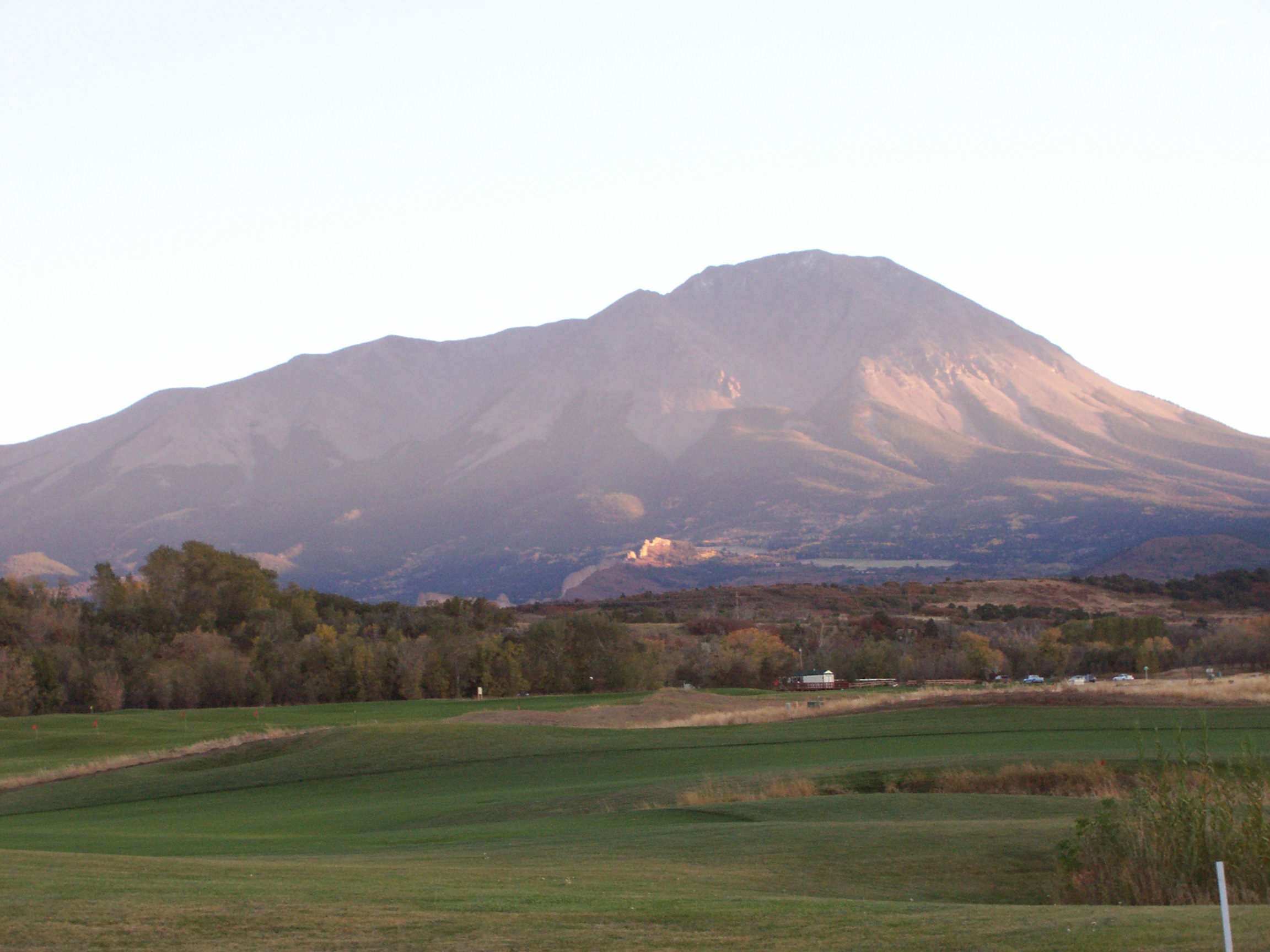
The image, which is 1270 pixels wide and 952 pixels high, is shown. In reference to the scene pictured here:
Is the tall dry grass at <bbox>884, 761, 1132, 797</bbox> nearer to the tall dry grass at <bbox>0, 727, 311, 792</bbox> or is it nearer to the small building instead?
the tall dry grass at <bbox>0, 727, 311, 792</bbox>

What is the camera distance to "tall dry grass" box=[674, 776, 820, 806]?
2181cm

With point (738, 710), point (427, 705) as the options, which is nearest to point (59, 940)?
point (738, 710)

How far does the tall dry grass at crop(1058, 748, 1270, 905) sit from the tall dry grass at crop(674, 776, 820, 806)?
880 cm

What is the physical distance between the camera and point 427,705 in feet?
184

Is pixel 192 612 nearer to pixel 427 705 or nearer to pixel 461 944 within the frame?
pixel 427 705

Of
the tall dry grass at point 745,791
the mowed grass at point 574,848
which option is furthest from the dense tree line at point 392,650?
the tall dry grass at point 745,791

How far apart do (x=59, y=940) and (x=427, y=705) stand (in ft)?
158

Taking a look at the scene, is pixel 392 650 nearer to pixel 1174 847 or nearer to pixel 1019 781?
pixel 1019 781

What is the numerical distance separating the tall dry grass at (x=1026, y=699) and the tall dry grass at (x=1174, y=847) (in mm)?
25035

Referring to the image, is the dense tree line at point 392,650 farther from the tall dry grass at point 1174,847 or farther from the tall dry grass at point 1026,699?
the tall dry grass at point 1174,847

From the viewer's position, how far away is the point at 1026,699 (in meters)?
39.2

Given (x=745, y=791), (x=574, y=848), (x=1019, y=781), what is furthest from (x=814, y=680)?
(x=574, y=848)

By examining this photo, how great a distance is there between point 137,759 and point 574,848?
24982mm

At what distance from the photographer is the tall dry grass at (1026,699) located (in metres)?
36.5
